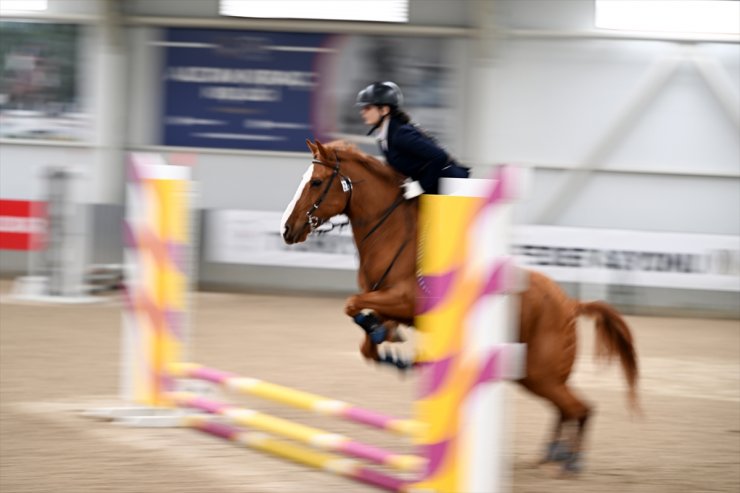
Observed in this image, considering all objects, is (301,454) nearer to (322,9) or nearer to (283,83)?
(283,83)

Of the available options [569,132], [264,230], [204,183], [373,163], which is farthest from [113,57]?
[373,163]

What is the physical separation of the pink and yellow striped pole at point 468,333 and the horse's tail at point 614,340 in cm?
146

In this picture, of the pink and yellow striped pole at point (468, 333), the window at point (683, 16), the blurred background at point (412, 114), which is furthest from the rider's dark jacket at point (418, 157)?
the window at point (683, 16)

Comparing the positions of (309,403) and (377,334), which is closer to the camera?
(309,403)

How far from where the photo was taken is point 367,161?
227 inches

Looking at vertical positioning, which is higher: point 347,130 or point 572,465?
point 347,130

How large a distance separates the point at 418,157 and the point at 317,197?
0.59 metres

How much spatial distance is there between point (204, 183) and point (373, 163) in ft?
28.0

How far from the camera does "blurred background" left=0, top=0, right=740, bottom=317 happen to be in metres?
13.0

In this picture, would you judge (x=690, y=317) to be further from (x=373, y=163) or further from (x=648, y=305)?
(x=373, y=163)

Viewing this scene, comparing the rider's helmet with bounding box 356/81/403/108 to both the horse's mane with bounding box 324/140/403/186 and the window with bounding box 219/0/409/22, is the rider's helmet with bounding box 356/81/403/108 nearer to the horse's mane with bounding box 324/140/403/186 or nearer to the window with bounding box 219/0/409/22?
the horse's mane with bounding box 324/140/403/186

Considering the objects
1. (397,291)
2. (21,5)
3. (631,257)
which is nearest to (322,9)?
(21,5)

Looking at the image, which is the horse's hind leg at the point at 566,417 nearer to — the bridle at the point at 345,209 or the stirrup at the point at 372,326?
the stirrup at the point at 372,326

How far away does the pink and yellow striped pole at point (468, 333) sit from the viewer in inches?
155
